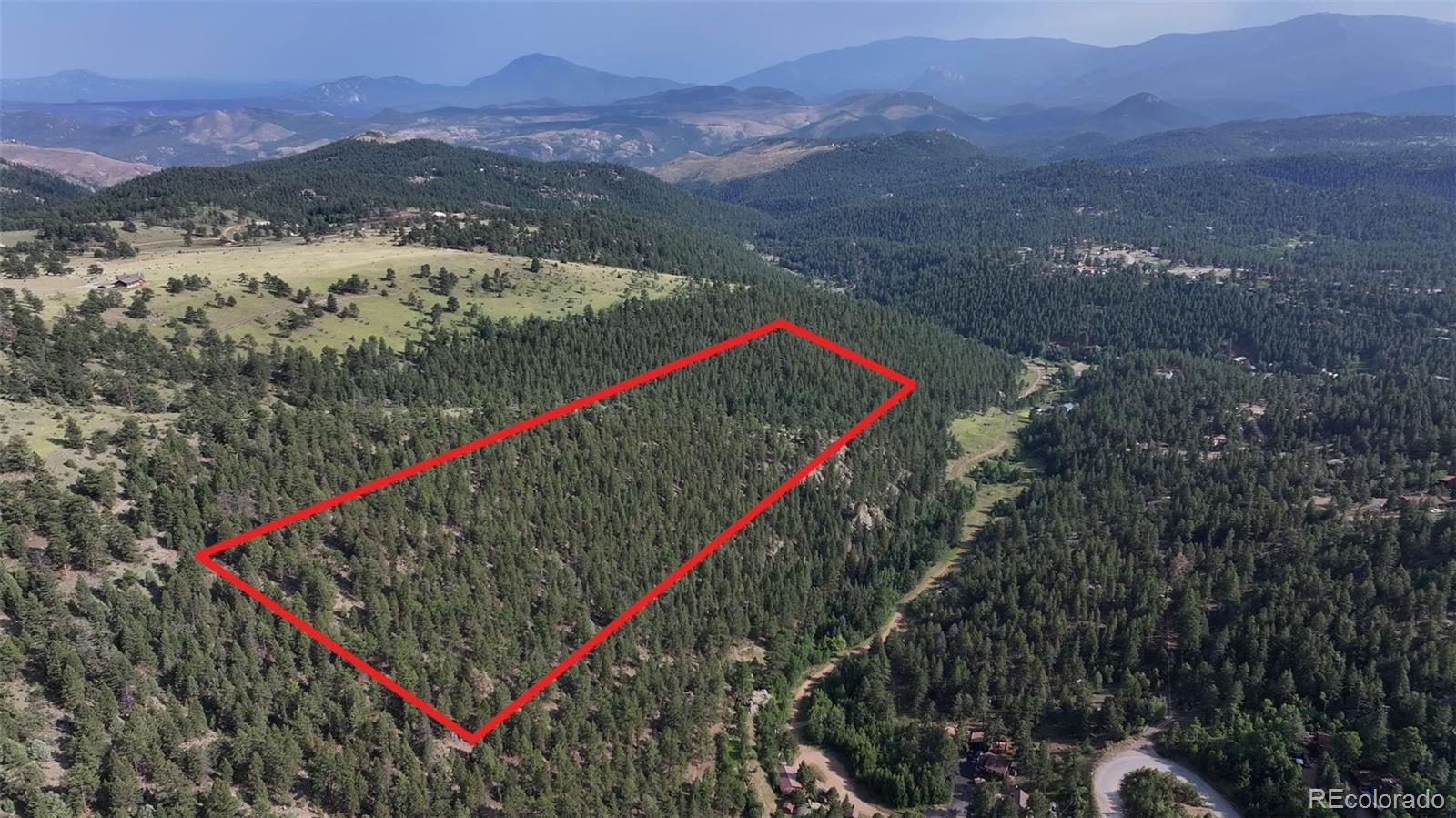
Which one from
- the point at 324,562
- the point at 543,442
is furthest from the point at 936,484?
the point at 324,562

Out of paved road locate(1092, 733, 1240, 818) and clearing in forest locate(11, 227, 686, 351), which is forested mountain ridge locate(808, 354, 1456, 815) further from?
clearing in forest locate(11, 227, 686, 351)

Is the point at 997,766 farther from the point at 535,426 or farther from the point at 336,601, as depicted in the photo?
the point at 535,426

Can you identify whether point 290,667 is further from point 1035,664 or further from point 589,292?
point 589,292

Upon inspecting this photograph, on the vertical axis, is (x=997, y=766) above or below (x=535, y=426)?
below

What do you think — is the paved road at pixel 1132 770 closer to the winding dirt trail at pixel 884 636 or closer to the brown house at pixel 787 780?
the winding dirt trail at pixel 884 636

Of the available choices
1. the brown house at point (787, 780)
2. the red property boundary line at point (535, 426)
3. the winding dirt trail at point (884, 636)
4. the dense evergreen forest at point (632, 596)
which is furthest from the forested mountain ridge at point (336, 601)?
the brown house at point (787, 780)

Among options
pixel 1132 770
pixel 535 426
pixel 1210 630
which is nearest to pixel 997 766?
pixel 1132 770
